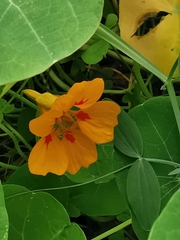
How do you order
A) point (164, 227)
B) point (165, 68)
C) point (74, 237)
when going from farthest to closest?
point (165, 68) < point (74, 237) < point (164, 227)

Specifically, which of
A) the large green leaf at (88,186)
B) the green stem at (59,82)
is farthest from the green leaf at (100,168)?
the green stem at (59,82)

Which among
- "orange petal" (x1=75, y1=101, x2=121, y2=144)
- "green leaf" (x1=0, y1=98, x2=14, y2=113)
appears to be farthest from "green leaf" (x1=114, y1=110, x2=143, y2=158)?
"green leaf" (x1=0, y1=98, x2=14, y2=113)

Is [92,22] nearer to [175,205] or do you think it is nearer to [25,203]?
[175,205]

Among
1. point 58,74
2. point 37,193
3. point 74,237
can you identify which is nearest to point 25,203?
point 37,193

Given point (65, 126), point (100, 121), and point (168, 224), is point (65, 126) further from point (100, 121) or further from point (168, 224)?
point (168, 224)

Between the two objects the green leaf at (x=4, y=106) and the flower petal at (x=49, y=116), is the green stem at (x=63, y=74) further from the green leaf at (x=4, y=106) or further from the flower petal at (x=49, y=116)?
the flower petal at (x=49, y=116)

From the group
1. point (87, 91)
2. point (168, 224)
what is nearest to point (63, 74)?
point (87, 91)

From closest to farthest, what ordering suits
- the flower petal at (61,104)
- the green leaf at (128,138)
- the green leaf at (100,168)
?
the flower petal at (61,104), the green leaf at (128,138), the green leaf at (100,168)

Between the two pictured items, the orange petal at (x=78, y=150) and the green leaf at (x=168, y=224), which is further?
the orange petal at (x=78, y=150)
